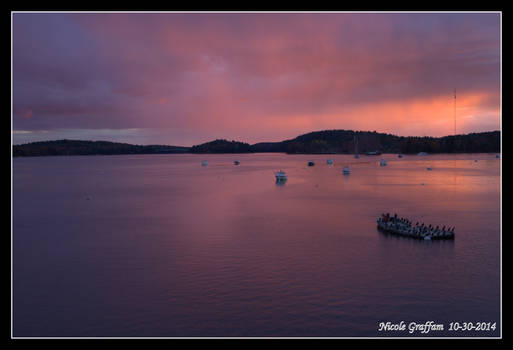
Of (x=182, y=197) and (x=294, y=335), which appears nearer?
(x=294, y=335)

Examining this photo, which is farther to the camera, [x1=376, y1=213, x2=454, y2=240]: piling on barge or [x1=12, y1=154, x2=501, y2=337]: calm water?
[x1=376, y1=213, x2=454, y2=240]: piling on barge

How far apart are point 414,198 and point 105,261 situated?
50.6 metres

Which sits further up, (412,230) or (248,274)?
(412,230)

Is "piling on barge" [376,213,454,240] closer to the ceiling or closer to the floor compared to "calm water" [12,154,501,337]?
closer to the ceiling

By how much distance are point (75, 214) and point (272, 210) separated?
26961mm

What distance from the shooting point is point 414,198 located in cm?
6456

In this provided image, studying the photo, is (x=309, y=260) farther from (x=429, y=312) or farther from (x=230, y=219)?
(x=230, y=219)

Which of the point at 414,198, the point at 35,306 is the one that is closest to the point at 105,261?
the point at 35,306

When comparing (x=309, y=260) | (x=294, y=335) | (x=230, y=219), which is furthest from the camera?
(x=230, y=219)

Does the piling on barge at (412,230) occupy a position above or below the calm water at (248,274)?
above

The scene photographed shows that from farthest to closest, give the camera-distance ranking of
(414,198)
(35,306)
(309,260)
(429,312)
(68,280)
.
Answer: (414,198) → (309,260) → (68,280) → (35,306) → (429,312)

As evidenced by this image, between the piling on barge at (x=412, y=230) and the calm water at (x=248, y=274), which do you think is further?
the piling on barge at (x=412, y=230)

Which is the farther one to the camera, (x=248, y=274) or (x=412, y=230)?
(x=412, y=230)
